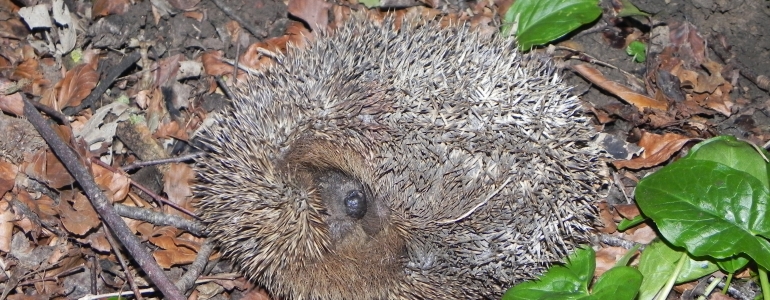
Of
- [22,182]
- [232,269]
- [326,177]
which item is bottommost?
[232,269]

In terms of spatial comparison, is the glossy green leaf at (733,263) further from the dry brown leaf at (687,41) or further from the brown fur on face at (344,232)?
the brown fur on face at (344,232)

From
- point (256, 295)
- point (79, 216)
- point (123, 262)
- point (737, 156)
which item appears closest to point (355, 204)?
point (256, 295)

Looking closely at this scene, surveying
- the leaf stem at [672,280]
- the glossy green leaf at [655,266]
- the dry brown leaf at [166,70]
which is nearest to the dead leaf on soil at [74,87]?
the dry brown leaf at [166,70]

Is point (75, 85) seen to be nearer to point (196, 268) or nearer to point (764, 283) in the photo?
point (196, 268)

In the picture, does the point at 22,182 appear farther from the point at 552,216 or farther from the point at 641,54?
the point at 641,54

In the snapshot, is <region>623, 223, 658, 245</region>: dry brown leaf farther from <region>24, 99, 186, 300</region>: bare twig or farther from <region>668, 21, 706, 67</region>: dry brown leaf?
<region>24, 99, 186, 300</region>: bare twig

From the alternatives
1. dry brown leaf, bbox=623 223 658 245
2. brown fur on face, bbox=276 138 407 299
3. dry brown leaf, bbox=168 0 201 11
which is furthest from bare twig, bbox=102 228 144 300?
dry brown leaf, bbox=623 223 658 245

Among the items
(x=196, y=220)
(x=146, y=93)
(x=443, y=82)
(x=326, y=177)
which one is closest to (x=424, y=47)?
(x=443, y=82)
